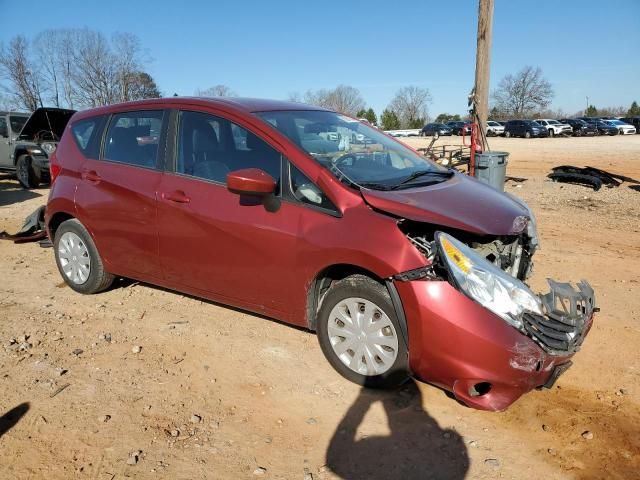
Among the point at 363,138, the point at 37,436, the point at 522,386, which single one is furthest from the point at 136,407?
the point at 363,138

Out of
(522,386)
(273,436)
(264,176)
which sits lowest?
(273,436)

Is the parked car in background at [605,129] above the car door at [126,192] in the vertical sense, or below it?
above

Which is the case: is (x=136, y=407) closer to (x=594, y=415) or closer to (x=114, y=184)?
(x=114, y=184)

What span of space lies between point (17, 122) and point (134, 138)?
10973 mm

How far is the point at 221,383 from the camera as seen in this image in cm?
347

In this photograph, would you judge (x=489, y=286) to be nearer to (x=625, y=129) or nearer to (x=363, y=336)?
(x=363, y=336)

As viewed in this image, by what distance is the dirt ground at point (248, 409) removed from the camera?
8.75 ft

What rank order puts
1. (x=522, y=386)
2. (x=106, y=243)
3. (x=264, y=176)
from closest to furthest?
1. (x=522, y=386)
2. (x=264, y=176)
3. (x=106, y=243)

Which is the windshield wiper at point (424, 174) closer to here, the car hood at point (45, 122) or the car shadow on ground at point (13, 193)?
the car shadow on ground at point (13, 193)

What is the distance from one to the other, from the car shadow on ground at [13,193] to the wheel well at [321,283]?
31.4 ft

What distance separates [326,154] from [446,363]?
5.35 feet

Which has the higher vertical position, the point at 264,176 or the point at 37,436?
the point at 264,176

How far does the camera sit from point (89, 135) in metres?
4.82

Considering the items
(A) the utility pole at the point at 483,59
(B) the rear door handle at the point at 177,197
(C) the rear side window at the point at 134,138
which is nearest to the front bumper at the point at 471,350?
(B) the rear door handle at the point at 177,197
